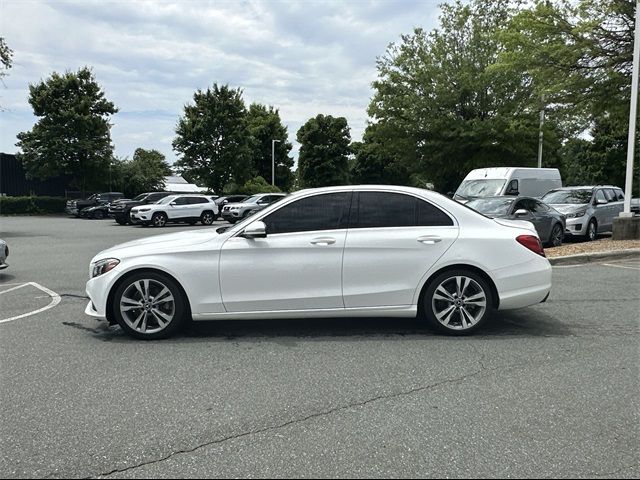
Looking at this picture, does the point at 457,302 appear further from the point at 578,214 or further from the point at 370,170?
the point at 370,170

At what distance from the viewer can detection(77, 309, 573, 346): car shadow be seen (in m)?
5.51

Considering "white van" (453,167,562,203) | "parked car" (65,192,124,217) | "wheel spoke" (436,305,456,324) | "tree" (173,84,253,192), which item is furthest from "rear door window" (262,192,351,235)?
"tree" (173,84,253,192)

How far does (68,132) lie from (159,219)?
15.4 meters

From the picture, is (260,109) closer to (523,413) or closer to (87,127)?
(87,127)

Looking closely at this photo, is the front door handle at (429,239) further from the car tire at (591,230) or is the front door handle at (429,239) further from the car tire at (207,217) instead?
the car tire at (207,217)

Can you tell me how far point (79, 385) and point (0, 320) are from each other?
284cm

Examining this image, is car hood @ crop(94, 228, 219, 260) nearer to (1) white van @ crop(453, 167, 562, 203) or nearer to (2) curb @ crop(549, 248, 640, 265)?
(2) curb @ crop(549, 248, 640, 265)

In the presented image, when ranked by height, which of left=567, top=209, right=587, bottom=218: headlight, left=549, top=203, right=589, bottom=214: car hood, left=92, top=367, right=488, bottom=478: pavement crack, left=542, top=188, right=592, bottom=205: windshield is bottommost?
left=92, top=367, right=488, bottom=478: pavement crack

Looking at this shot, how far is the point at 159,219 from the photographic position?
26.5 meters

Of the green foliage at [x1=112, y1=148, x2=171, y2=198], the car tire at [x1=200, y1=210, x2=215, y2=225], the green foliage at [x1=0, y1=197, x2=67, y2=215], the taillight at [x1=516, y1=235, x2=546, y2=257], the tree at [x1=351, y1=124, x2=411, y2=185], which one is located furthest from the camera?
the tree at [x1=351, y1=124, x2=411, y2=185]

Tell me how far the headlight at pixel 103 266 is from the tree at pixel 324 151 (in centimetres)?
5741

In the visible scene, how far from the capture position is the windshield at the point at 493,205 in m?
13.3

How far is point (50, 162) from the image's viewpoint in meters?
36.6

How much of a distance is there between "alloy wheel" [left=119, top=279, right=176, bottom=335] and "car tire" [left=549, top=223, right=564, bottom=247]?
11.0 metres
